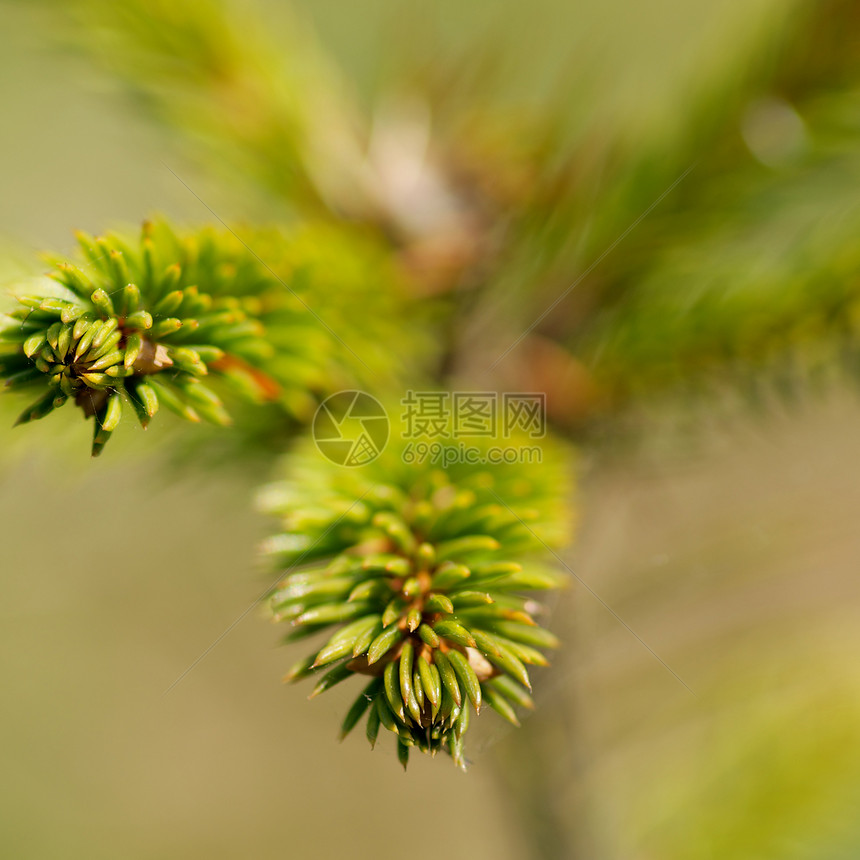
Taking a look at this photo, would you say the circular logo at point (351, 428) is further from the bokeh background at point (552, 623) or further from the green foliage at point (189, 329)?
the bokeh background at point (552, 623)

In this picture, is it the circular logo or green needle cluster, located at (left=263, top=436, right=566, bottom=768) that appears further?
the circular logo

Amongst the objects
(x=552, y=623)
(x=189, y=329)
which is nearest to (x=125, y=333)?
(x=189, y=329)

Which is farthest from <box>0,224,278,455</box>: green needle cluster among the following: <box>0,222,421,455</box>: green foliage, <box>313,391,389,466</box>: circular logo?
<box>313,391,389,466</box>: circular logo

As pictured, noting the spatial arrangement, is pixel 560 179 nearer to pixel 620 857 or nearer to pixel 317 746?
pixel 620 857

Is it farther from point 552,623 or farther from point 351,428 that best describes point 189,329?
point 552,623

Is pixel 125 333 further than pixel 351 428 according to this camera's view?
No

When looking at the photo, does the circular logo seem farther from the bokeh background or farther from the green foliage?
the bokeh background
